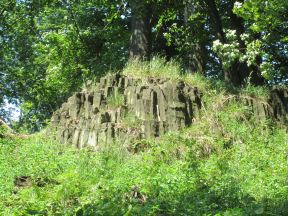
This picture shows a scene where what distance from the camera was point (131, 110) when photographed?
41.5 ft

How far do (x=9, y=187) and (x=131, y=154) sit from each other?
3.23 m

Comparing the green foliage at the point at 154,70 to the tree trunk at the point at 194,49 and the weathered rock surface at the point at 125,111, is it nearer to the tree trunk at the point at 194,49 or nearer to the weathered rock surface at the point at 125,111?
the weathered rock surface at the point at 125,111

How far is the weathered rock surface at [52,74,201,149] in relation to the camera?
11.9 meters

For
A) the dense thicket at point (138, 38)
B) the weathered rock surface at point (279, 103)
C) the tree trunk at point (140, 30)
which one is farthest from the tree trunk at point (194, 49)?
the weathered rock surface at point (279, 103)

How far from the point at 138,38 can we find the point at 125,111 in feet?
18.4

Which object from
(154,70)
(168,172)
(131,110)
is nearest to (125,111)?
(131,110)

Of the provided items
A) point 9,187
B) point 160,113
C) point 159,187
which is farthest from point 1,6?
point 159,187

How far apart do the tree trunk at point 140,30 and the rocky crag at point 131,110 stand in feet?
12.3

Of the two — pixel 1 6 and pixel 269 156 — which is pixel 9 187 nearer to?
pixel 269 156

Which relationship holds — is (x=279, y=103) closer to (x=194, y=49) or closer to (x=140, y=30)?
(x=194, y=49)

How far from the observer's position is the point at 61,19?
1011 inches

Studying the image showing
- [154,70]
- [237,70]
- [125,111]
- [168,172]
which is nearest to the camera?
[168,172]

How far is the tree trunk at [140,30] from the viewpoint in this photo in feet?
55.9

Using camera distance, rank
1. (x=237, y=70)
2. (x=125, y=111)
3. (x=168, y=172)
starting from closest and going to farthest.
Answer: (x=168, y=172), (x=125, y=111), (x=237, y=70)
